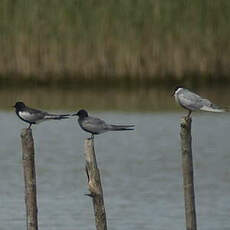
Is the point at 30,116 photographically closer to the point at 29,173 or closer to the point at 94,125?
the point at 94,125

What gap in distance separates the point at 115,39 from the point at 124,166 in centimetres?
625

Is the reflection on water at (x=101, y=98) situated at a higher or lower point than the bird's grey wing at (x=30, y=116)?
lower

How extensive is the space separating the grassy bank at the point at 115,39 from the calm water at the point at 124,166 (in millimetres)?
541

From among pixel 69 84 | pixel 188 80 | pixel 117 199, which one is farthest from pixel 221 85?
pixel 117 199

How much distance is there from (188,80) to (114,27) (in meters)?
1.60

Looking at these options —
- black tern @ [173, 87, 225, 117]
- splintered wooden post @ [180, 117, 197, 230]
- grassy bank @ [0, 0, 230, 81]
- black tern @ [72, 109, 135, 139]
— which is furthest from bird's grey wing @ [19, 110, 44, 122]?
grassy bank @ [0, 0, 230, 81]

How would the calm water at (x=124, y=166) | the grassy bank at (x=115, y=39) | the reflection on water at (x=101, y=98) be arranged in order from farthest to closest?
the grassy bank at (x=115, y=39) → the reflection on water at (x=101, y=98) → the calm water at (x=124, y=166)

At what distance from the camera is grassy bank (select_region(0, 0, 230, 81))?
24.1 meters

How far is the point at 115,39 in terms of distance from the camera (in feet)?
80.1

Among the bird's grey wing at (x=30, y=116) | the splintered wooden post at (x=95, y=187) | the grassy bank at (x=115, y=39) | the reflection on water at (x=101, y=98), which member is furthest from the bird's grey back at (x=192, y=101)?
the grassy bank at (x=115, y=39)

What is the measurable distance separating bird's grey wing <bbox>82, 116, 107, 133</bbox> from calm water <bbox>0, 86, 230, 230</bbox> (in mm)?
1672

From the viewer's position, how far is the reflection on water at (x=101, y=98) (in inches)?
930

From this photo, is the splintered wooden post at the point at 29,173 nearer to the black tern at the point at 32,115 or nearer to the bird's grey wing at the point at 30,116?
the black tern at the point at 32,115

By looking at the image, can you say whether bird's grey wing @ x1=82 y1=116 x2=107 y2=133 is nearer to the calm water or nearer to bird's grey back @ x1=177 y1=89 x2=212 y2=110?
bird's grey back @ x1=177 y1=89 x2=212 y2=110
